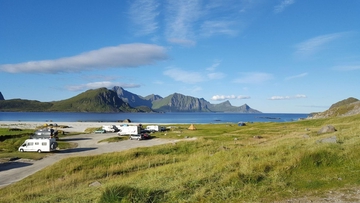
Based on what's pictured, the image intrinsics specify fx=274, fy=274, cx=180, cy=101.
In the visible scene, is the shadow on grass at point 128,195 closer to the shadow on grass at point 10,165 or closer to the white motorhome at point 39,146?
the shadow on grass at point 10,165

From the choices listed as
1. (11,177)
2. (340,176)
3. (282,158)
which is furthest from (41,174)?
(340,176)

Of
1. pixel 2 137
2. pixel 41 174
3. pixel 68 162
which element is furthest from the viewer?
pixel 2 137

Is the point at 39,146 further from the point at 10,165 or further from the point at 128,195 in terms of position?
the point at 128,195

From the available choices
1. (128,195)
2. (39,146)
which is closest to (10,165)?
(39,146)

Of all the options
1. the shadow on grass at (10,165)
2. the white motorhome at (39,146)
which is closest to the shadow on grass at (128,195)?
the shadow on grass at (10,165)

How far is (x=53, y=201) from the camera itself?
11.6 meters

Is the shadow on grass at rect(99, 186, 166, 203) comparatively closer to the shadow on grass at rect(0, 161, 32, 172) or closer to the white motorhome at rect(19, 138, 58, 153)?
the shadow on grass at rect(0, 161, 32, 172)

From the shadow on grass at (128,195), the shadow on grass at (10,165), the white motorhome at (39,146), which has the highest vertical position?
the shadow on grass at (128,195)

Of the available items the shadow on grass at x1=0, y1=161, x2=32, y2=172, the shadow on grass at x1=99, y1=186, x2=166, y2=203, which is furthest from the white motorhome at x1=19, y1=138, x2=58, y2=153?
the shadow on grass at x1=99, y1=186, x2=166, y2=203

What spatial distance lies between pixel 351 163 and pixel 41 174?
2540 centimetres

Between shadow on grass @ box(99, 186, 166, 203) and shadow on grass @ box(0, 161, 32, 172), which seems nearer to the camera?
shadow on grass @ box(99, 186, 166, 203)

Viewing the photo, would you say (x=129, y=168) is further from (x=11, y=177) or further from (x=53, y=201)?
(x=53, y=201)

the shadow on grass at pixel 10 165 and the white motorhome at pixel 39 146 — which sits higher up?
the white motorhome at pixel 39 146

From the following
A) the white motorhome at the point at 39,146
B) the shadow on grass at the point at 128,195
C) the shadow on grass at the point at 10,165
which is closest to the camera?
the shadow on grass at the point at 128,195
